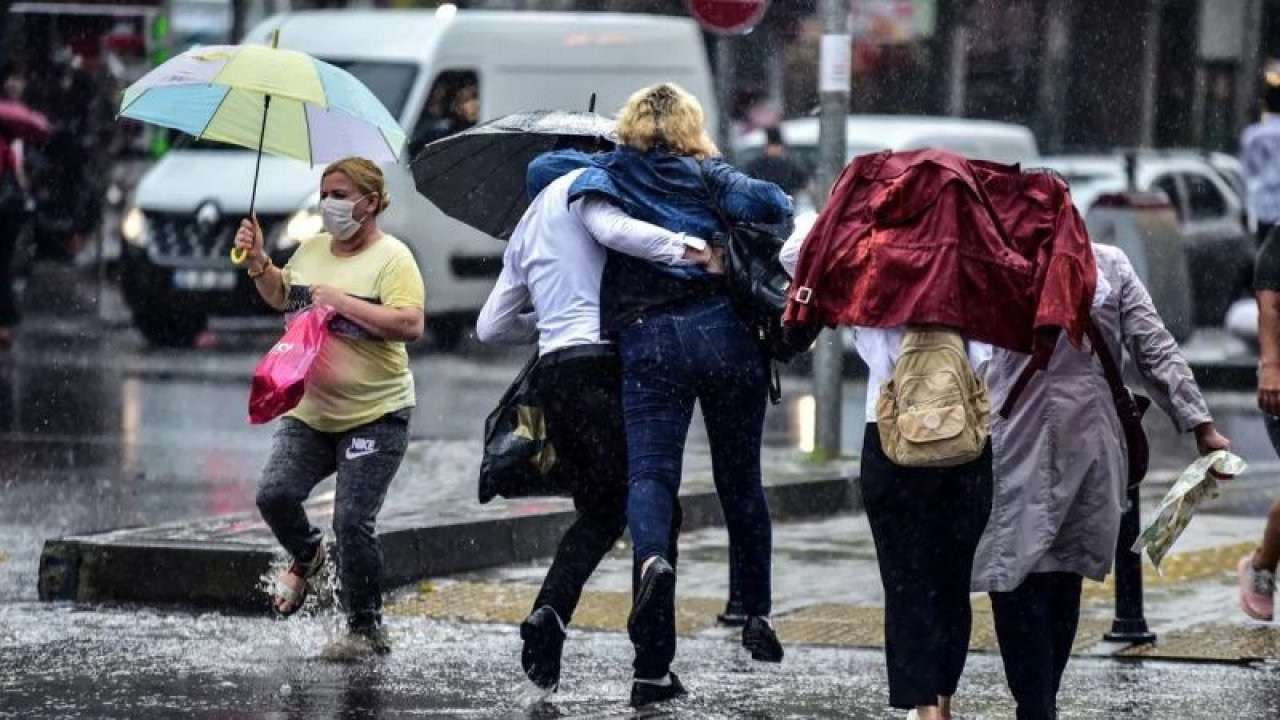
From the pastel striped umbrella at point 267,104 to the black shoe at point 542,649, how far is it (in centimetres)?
145

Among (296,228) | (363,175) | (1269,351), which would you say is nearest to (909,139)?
(296,228)

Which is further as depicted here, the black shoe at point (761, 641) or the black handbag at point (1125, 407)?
the black shoe at point (761, 641)

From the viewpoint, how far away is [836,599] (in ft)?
33.3

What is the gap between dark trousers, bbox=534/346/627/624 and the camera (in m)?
7.88

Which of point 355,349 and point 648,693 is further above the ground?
point 355,349

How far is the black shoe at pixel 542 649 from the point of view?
7.74 m

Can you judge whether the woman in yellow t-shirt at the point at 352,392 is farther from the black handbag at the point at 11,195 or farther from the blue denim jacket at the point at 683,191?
the black handbag at the point at 11,195

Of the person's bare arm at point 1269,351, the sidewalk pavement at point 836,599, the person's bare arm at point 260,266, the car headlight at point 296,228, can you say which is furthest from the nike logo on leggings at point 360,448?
the car headlight at point 296,228

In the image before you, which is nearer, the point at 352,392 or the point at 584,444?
the point at 584,444

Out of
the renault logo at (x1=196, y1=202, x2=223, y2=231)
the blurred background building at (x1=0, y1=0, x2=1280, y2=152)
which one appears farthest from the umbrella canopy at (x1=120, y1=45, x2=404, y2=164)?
the blurred background building at (x1=0, y1=0, x2=1280, y2=152)

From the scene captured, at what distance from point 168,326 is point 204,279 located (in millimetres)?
763

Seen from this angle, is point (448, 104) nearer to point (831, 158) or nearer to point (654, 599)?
point (831, 158)

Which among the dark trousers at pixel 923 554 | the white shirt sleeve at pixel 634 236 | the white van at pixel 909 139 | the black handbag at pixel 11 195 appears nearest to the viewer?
the dark trousers at pixel 923 554

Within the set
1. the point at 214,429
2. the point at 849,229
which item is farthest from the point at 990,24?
the point at 849,229
